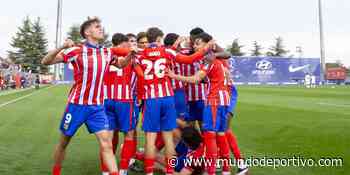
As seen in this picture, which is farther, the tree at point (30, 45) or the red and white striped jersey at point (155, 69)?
the tree at point (30, 45)

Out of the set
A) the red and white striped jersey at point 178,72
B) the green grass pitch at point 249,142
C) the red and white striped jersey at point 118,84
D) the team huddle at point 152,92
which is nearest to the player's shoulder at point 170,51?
the team huddle at point 152,92

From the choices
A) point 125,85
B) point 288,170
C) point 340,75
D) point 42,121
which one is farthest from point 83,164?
point 340,75

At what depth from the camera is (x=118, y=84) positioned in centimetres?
712

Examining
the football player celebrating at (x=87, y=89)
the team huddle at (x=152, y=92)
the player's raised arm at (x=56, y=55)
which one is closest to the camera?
the player's raised arm at (x=56, y=55)

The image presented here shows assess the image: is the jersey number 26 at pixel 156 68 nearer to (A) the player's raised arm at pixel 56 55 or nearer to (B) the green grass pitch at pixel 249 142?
(A) the player's raised arm at pixel 56 55

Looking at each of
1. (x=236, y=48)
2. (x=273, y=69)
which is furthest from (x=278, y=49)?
(x=273, y=69)

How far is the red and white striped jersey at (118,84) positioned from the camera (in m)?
7.05

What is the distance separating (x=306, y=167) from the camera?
759 centimetres

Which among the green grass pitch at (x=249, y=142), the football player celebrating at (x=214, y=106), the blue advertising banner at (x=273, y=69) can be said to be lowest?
the green grass pitch at (x=249, y=142)

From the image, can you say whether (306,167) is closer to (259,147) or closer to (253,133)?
(259,147)

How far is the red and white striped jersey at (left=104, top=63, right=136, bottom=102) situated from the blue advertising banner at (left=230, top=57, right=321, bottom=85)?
5281 centimetres

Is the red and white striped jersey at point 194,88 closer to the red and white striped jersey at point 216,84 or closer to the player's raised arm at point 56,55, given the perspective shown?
Answer: the red and white striped jersey at point 216,84

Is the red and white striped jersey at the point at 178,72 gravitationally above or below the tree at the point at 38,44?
below

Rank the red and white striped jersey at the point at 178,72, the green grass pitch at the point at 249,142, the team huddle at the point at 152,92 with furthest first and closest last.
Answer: the red and white striped jersey at the point at 178,72, the green grass pitch at the point at 249,142, the team huddle at the point at 152,92
